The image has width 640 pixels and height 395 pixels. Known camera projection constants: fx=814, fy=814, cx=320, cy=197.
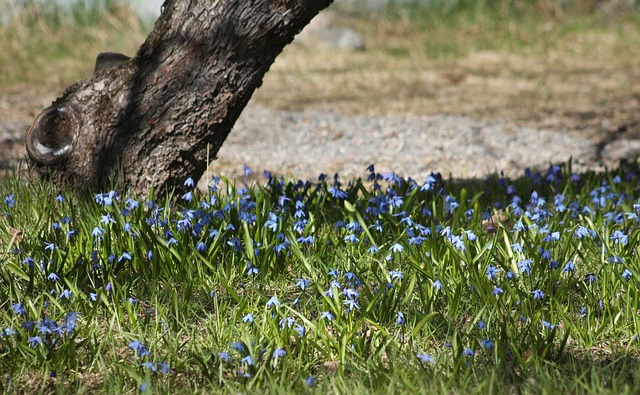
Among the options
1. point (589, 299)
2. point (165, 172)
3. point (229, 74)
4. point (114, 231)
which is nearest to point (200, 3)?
point (229, 74)

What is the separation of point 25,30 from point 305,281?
8.91m

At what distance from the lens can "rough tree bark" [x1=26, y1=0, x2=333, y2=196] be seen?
415 centimetres

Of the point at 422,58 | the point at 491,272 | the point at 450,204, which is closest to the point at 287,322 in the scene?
the point at 491,272

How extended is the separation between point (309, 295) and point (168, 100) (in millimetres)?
1339

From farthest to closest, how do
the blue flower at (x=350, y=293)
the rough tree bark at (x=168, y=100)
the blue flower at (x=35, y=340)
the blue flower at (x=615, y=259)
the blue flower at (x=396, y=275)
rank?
the rough tree bark at (x=168, y=100) → the blue flower at (x=615, y=259) → the blue flower at (x=396, y=275) → the blue flower at (x=350, y=293) → the blue flower at (x=35, y=340)

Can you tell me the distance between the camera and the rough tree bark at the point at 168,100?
4.15m

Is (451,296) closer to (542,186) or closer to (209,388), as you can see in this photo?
(209,388)

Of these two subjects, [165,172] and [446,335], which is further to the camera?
[165,172]

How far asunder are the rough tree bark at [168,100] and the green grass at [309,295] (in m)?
0.18

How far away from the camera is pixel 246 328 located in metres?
3.12

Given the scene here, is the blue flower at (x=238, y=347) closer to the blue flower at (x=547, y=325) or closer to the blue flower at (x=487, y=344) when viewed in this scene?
the blue flower at (x=487, y=344)

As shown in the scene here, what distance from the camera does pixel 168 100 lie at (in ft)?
13.9

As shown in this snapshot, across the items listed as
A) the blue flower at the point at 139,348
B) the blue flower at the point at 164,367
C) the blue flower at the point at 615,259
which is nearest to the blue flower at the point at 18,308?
the blue flower at the point at 139,348

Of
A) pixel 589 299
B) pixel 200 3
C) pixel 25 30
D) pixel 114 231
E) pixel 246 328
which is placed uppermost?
pixel 25 30
